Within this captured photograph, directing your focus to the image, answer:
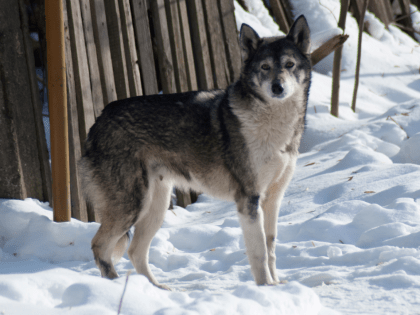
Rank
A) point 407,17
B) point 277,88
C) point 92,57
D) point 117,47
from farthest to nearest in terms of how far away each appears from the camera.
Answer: point 407,17, point 117,47, point 92,57, point 277,88

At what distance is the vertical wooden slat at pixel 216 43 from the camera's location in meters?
5.34

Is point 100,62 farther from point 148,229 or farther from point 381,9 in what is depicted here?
point 381,9

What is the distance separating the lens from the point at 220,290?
111 inches

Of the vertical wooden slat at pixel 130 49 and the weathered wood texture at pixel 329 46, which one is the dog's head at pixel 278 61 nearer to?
the vertical wooden slat at pixel 130 49

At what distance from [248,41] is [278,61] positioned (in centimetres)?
33

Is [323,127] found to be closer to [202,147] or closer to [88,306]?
[202,147]

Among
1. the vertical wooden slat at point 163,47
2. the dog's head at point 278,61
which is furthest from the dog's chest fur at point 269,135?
the vertical wooden slat at point 163,47

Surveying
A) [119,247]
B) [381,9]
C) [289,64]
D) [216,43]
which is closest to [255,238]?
[119,247]

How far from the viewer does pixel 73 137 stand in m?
3.88

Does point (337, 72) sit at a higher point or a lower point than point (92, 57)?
lower

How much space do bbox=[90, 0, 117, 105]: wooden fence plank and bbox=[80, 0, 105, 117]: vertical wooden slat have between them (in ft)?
0.17

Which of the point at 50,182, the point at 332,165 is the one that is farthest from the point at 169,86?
the point at 332,165

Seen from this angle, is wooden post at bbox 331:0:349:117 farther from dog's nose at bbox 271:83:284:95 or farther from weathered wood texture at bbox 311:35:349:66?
dog's nose at bbox 271:83:284:95

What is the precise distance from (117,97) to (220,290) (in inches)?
94.6
